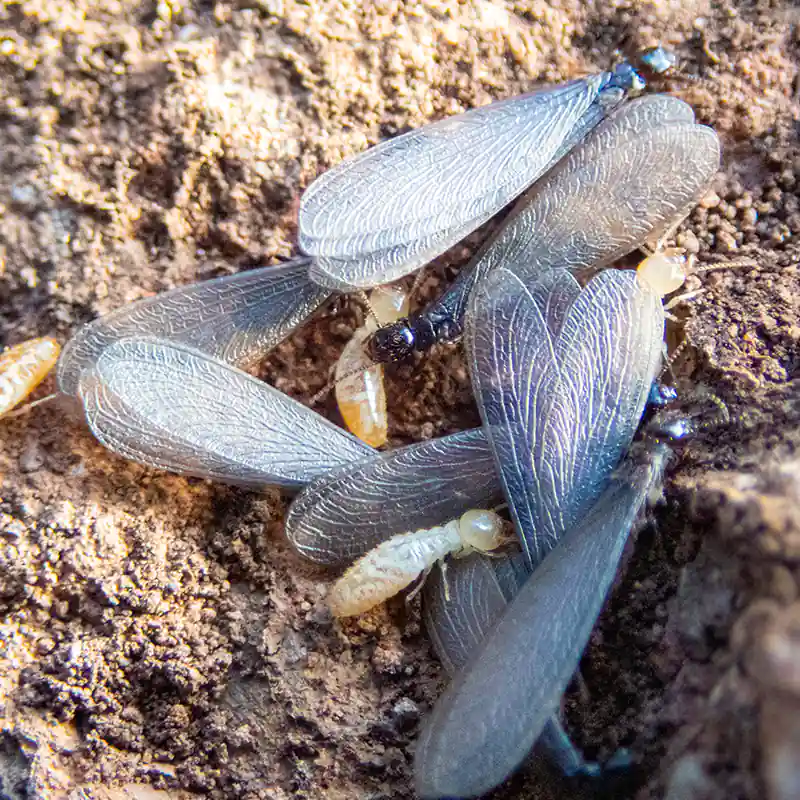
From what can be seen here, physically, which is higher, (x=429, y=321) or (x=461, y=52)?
(x=461, y=52)

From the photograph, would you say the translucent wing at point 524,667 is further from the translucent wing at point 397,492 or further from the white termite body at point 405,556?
the translucent wing at point 397,492

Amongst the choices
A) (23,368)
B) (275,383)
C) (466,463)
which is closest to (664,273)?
(466,463)

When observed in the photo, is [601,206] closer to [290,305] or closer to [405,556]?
[290,305]

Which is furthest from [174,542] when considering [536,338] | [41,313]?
[536,338]

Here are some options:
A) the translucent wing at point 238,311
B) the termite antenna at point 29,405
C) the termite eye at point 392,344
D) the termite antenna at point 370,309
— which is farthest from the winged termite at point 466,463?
the termite antenna at point 29,405

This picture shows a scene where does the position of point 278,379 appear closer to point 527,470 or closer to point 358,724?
point 527,470

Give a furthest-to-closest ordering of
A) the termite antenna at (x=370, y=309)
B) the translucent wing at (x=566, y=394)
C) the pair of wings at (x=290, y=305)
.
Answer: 1. the termite antenna at (x=370, y=309)
2. the pair of wings at (x=290, y=305)
3. the translucent wing at (x=566, y=394)
